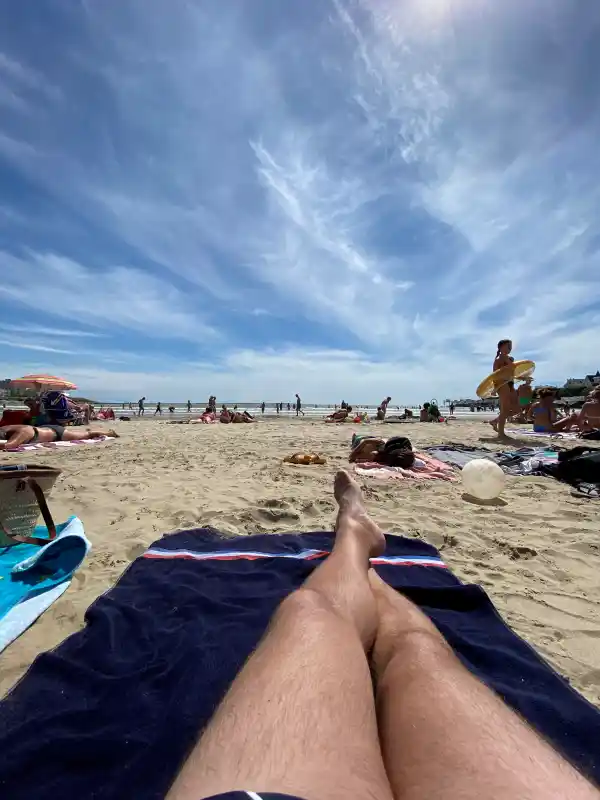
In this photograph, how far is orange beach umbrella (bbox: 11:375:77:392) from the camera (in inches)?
568

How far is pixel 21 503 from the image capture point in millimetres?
2396

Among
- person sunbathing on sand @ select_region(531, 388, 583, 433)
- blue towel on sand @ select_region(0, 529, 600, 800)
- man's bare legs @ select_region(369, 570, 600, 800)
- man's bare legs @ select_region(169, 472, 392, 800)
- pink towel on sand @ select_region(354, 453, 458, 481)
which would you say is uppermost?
person sunbathing on sand @ select_region(531, 388, 583, 433)

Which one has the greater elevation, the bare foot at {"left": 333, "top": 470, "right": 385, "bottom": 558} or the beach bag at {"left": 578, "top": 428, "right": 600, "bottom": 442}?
the beach bag at {"left": 578, "top": 428, "right": 600, "bottom": 442}

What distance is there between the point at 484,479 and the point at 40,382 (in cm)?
1581

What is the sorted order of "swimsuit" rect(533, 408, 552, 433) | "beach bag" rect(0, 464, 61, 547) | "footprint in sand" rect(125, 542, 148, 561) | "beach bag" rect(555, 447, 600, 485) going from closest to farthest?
1. "beach bag" rect(0, 464, 61, 547)
2. "footprint in sand" rect(125, 542, 148, 561)
3. "beach bag" rect(555, 447, 600, 485)
4. "swimsuit" rect(533, 408, 552, 433)

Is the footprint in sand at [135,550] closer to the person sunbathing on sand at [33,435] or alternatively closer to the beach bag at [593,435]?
the person sunbathing on sand at [33,435]

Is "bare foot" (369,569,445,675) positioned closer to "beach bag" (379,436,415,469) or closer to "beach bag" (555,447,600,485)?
"beach bag" (379,436,415,469)

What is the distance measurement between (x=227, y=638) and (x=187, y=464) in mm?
4199

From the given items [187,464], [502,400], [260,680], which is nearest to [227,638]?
[260,680]

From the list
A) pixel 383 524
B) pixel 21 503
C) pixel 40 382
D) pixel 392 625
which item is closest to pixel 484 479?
pixel 383 524

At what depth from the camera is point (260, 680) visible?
868mm

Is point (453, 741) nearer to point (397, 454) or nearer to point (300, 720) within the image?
point (300, 720)

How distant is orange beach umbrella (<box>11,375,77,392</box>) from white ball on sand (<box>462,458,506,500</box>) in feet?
51.1

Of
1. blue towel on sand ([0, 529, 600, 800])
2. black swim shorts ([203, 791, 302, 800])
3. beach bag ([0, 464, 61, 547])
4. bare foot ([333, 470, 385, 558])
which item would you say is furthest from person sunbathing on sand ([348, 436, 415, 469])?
black swim shorts ([203, 791, 302, 800])
